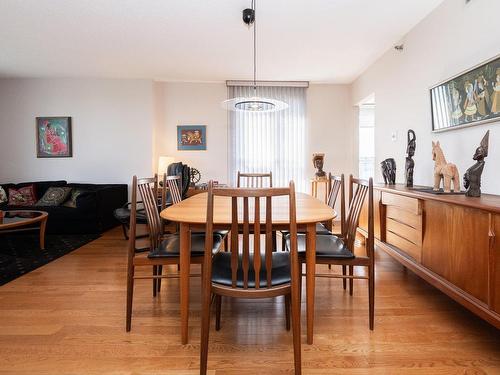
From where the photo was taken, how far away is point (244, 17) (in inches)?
104

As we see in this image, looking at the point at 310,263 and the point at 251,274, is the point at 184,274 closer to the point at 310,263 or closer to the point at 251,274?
the point at 251,274

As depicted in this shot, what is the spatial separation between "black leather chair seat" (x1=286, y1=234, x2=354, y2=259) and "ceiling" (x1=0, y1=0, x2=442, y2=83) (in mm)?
2162

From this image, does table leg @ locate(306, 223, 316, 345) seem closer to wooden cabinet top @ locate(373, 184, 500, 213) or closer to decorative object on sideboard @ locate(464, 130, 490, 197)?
wooden cabinet top @ locate(373, 184, 500, 213)

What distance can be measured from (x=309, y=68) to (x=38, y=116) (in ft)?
15.2

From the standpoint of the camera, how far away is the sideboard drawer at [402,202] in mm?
Answer: 2074

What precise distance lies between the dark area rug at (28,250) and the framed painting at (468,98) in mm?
4102

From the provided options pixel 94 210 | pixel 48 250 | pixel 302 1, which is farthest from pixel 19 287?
pixel 302 1

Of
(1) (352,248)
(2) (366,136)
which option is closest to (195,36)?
(1) (352,248)

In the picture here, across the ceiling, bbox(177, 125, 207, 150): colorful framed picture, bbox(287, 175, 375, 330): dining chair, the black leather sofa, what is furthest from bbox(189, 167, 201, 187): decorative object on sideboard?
bbox(287, 175, 375, 330): dining chair

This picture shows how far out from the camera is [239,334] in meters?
1.68

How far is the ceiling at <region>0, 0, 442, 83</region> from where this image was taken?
8.75 feet

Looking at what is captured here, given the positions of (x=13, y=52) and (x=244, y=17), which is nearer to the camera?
(x=244, y=17)

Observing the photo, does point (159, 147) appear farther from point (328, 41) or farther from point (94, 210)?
point (328, 41)

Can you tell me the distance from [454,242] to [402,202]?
64cm
